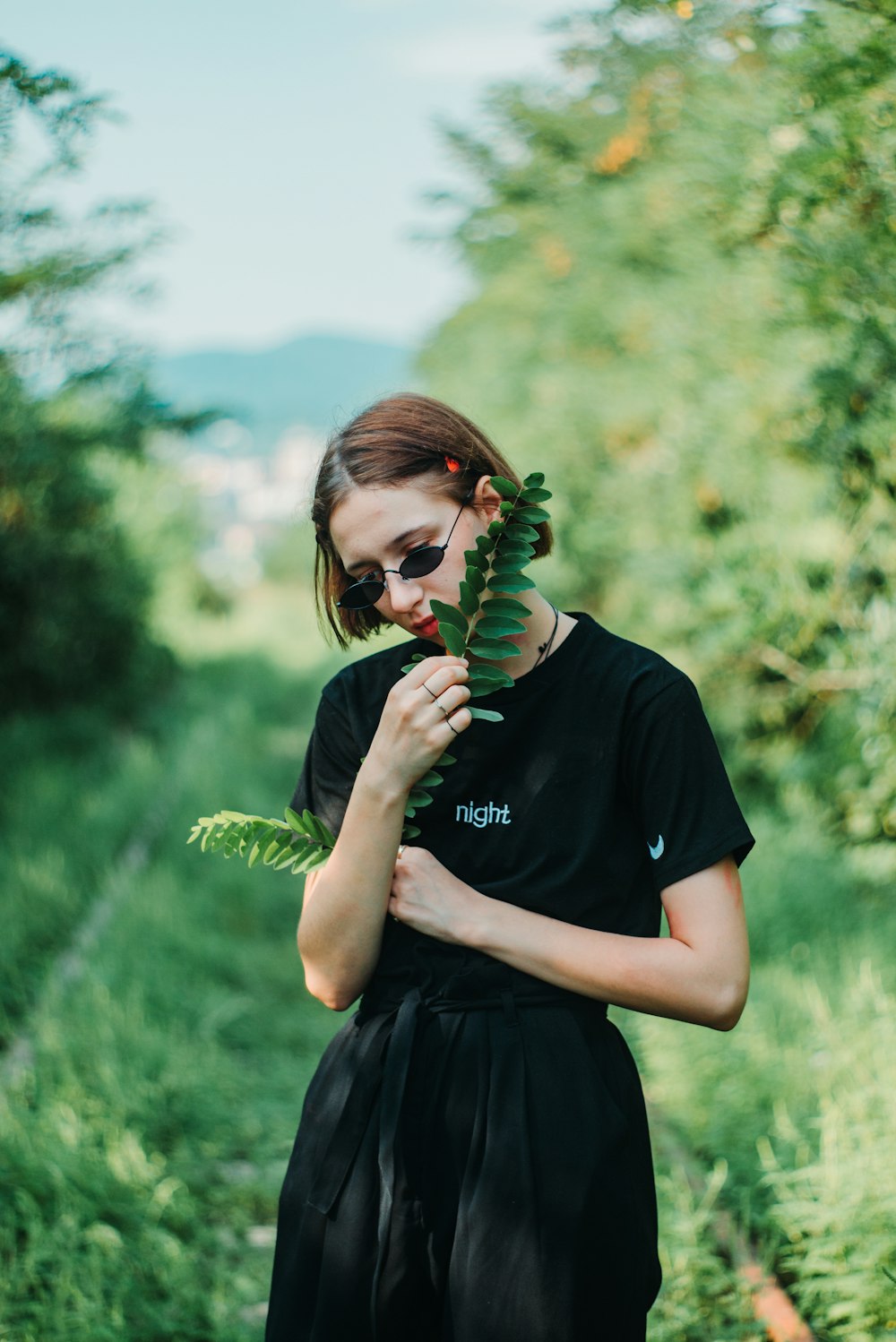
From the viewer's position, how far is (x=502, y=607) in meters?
1.60

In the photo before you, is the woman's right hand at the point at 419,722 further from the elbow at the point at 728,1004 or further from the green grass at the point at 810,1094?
the green grass at the point at 810,1094

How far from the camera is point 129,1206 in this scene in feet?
10.7

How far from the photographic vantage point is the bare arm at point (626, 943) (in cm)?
150

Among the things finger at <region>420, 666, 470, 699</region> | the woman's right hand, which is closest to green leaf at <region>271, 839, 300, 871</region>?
the woman's right hand

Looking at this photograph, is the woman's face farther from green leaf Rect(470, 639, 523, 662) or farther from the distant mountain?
the distant mountain

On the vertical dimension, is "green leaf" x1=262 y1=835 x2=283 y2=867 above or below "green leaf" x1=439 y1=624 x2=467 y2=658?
below

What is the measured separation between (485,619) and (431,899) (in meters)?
0.41

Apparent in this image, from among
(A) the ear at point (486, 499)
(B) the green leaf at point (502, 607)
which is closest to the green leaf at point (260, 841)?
(B) the green leaf at point (502, 607)

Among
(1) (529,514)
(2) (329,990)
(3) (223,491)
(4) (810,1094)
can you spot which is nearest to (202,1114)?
(4) (810,1094)

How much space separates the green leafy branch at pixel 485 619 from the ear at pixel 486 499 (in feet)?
0.17

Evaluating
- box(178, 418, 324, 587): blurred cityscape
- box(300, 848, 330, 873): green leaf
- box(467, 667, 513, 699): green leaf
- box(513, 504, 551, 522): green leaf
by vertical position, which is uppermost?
box(513, 504, 551, 522): green leaf

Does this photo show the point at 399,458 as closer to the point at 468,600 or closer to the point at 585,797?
the point at 468,600

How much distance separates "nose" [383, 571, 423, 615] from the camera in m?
1.66

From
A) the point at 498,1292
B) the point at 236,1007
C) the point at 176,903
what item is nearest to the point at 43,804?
the point at 176,903
